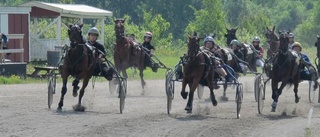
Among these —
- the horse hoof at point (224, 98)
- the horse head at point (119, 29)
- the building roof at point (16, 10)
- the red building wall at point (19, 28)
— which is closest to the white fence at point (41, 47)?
the red building wall at point (19, 28)

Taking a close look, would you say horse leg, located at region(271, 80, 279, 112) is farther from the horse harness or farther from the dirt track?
the horse harness

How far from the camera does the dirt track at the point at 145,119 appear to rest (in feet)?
48.5

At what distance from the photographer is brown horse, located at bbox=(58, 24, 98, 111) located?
61.4ft

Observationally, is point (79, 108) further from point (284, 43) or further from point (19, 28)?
point (19, 28)

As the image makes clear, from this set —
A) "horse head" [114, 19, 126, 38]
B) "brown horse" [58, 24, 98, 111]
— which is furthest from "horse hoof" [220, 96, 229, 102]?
"brown horse" [58, 24, 98, 111]

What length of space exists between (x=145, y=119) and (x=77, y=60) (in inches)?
114

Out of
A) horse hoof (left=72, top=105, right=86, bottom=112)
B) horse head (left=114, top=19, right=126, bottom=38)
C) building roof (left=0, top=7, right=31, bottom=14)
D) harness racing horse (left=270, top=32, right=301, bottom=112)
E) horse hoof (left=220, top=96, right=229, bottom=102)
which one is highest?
building roof (left=0, top=7, right=31, bottom=14)

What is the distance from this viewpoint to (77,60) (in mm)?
19031

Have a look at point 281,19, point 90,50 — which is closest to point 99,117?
point 90,50

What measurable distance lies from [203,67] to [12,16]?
19.6 m

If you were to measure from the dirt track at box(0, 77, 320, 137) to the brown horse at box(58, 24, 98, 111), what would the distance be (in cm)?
62

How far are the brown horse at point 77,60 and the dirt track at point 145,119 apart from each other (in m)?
0.62

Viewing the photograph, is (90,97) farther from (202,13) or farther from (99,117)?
(202,13)

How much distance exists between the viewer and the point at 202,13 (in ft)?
197
